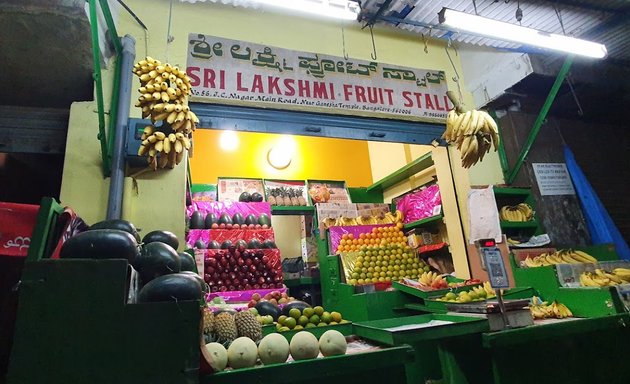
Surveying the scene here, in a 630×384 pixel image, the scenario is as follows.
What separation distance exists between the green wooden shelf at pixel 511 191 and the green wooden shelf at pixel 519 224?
384 mm

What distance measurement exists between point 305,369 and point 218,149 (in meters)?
6.18

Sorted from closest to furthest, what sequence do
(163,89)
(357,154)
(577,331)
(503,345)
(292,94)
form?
(503,345) → (577,331) → (163,89) → (292,94) → (357,154)

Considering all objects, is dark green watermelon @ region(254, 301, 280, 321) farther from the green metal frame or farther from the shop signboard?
the shop signboard

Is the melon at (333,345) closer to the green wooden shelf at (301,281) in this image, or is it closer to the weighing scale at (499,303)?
the weighing scale at (499,303)

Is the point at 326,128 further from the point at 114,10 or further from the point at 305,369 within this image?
the point at 305,369

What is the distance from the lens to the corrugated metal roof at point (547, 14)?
163 inches

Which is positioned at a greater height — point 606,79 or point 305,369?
point 606,79

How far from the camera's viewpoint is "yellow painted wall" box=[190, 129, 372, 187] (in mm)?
7027

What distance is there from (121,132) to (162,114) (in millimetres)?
639

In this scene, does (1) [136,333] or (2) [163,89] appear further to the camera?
(2) [163,89]

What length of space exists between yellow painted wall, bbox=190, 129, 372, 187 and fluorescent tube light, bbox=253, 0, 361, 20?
4.55 meters

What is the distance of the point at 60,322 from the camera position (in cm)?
132

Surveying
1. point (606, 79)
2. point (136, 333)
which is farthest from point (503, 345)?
point (606, 79)

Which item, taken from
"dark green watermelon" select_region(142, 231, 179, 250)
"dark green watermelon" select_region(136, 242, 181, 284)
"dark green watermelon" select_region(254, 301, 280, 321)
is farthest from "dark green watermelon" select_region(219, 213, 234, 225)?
"dark green watermelon" select_region(136, 242, 181, 284)
